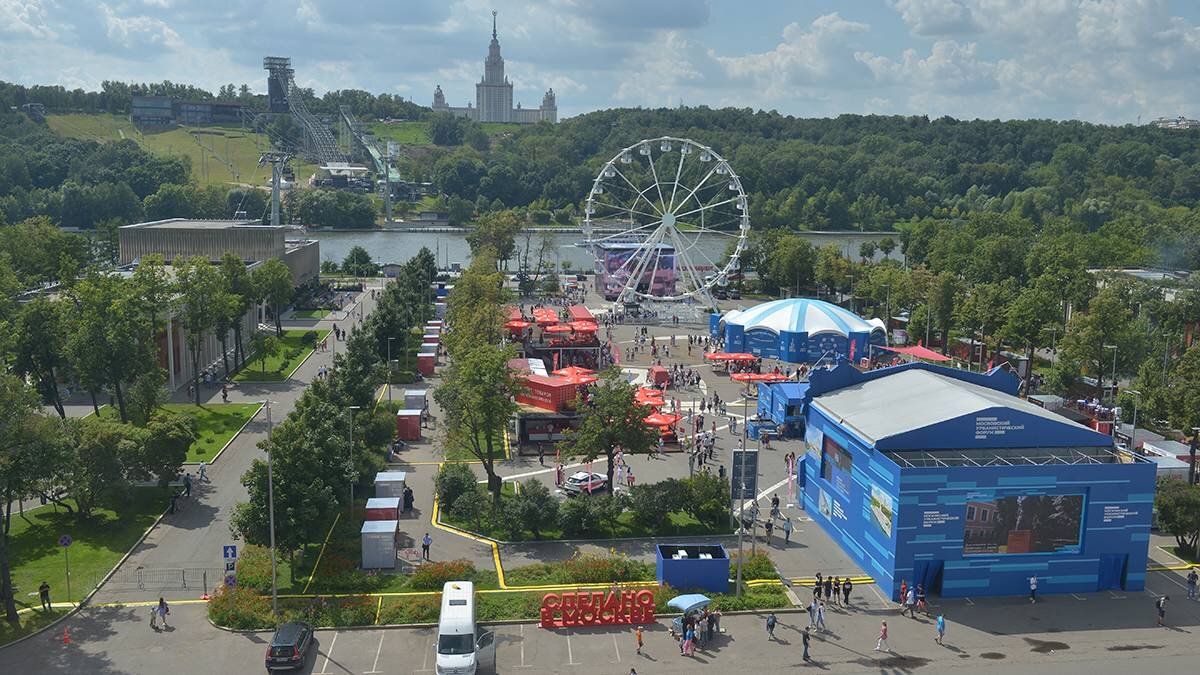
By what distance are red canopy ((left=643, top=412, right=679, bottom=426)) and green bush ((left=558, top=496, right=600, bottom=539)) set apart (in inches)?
395

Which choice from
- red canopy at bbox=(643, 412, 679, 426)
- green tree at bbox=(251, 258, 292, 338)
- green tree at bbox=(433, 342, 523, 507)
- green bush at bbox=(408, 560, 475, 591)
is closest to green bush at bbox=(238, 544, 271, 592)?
green bush at bbox=(408, 560, 475, 591)

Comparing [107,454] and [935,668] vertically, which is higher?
[107,454]

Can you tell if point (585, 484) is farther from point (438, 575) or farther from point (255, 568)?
point (255, 568)

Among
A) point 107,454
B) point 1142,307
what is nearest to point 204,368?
point 107,454

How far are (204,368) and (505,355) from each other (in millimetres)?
28386

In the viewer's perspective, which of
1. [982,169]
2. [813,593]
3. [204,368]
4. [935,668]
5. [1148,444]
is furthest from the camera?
[982,169]

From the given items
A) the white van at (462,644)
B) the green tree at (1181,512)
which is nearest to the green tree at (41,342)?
the white van at (462,644)

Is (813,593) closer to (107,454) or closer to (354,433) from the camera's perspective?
(354,433)

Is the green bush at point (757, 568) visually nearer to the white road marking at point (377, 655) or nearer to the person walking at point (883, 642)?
the person walking at point (883, 642)

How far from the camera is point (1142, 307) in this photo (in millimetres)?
65125

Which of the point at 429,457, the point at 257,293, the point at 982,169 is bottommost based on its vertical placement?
the point at 429,457

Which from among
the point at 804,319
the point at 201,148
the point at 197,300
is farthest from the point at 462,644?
the point at 201,148

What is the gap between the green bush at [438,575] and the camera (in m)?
30.0

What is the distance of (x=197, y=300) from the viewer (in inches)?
1991
